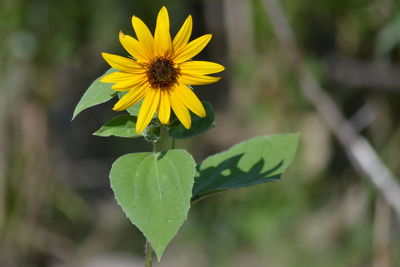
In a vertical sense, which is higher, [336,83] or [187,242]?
[336,83]

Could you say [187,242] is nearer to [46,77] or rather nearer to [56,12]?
[46,77]

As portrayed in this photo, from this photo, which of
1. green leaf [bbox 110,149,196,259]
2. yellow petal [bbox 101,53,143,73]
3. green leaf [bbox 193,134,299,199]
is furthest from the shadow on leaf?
yellow petal [bbox 101,53,143,73]

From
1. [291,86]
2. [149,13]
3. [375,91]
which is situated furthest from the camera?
[149,13]

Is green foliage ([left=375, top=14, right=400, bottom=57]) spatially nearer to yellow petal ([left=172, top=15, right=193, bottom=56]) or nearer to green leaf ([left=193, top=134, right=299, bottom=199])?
green leaf ([left=193, top=134, right=299, bottom=199])

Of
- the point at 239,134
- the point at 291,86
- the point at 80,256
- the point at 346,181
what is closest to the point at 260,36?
the point at 291,86

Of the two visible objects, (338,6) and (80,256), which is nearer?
(338,6)

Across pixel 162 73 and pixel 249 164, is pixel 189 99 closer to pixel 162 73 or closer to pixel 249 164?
pixel 162 73

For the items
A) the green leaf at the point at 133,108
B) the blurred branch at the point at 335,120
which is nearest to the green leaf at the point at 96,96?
the green leaf at the point at 133,108
